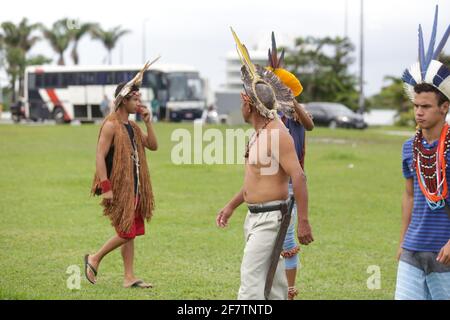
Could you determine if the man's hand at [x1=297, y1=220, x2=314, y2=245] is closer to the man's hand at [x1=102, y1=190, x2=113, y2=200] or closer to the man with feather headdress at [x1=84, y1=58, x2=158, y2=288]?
the man with feather headdress at [x1=84, y1=58, x2=158, y2=288]

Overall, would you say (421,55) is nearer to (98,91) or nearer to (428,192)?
(428,192)

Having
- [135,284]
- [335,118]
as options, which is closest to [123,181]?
[135,284]

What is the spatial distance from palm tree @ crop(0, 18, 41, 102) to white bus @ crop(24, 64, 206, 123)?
801 inches

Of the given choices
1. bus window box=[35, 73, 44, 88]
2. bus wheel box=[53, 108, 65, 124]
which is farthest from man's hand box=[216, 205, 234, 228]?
bus window box=[35, 73, 44, 88]

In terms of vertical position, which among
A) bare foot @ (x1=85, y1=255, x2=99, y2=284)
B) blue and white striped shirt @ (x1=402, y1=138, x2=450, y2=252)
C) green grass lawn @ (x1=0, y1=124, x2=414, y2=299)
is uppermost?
blue and white striped shirt @ (x1=402, y1=138, x2=450, y2=252)

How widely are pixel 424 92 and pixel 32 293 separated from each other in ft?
13.0

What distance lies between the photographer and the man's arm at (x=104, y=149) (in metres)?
8.82

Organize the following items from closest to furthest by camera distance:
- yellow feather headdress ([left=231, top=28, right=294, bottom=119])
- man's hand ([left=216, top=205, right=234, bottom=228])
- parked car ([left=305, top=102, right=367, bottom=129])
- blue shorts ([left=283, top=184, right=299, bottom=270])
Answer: yellow feather headdress ([left=231, top=28, right=294, bottom=119])
man's hand ([left=216, top=205, right=234, bottom=228])
blue shorts ([left=283, top=184, right=299, bottom=270])
parked car ([left=305, top=102, right=367, bottom=129])

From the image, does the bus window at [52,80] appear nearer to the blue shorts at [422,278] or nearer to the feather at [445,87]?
the feather at [445,87]

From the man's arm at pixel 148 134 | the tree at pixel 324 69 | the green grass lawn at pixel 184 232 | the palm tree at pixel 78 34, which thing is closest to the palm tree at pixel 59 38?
the palm tree at pixel 78 34

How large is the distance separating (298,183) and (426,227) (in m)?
0.90

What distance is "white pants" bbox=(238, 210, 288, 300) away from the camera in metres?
6.34

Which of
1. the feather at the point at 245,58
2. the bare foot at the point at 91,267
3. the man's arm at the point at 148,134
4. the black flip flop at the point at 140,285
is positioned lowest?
the black flip flop at the point at 140,285
